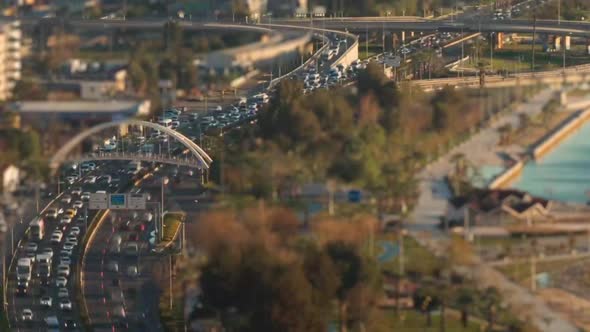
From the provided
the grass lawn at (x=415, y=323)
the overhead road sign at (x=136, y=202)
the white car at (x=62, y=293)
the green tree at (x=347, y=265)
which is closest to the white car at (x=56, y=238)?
the overhead road sign at (x=136, y=202)

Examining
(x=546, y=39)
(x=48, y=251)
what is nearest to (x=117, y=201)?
(x=48, y=251)

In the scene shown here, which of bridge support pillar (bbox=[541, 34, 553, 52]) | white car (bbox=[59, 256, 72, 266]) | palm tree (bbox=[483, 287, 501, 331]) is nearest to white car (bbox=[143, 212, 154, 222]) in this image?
white car (bbox=[59, 256, 72, 266])

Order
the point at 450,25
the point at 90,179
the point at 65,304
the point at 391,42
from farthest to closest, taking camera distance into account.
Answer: the point at 391,42
the point at 450,25
the point at 90,179
the point at 65,304

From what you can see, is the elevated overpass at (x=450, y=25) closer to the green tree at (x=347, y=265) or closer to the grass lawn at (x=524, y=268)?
the green tree at (x=347, y=265)

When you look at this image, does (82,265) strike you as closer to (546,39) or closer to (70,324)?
(70,324)

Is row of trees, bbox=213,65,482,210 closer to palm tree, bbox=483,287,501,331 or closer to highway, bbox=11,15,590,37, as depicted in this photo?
palm tree, bbox=483,287,501,331

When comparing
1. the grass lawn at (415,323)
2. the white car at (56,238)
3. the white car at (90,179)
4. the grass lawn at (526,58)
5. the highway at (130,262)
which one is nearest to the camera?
the grass lawn at (415,323)
